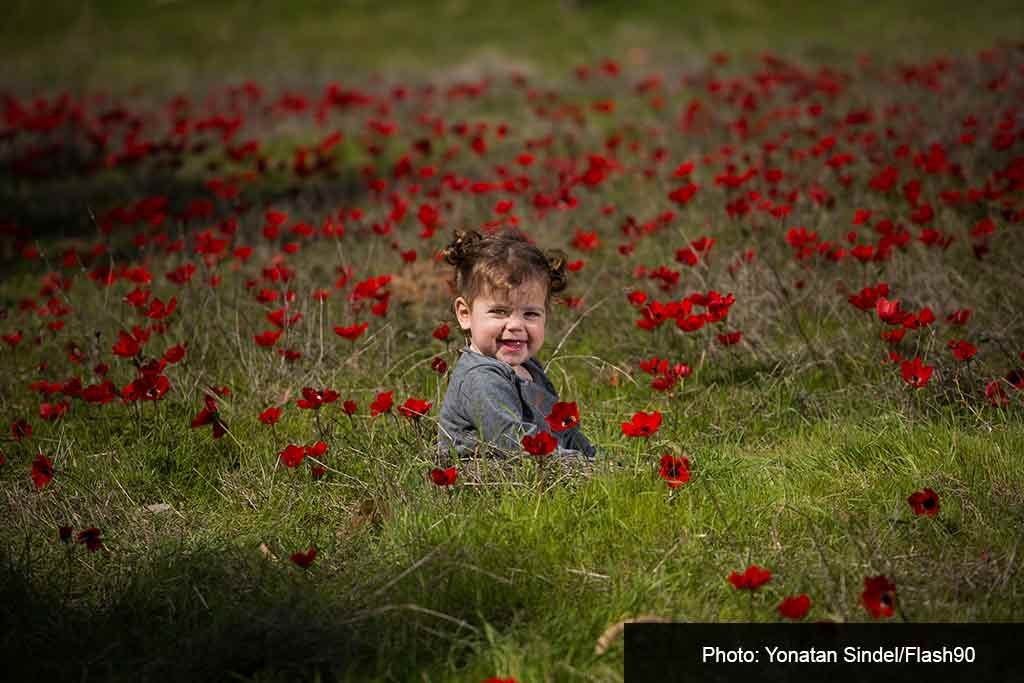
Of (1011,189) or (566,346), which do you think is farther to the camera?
(1011,189)

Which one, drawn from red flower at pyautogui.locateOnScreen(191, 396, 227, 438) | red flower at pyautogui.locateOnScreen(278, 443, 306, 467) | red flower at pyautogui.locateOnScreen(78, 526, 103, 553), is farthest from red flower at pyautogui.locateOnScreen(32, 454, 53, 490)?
red flower at pyautogui.locateOnScreen(278, 443, 306, 467)

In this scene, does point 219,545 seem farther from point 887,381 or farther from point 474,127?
Answer: point 474,127

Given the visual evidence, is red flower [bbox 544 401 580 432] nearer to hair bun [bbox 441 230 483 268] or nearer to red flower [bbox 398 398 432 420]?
red flower [bbox 398 398 432 420]

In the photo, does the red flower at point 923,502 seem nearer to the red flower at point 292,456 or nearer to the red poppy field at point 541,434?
the red poppy field at point 541,434

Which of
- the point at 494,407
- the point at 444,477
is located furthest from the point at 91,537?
the point at 494,407

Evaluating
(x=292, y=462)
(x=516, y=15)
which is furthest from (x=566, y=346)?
(x=516, y=15)

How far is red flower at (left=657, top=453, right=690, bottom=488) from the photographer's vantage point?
2.86 meters

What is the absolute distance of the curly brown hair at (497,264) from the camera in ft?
11.2

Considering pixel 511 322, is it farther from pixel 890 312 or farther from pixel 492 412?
pixel 890 312

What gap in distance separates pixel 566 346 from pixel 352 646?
2.32m

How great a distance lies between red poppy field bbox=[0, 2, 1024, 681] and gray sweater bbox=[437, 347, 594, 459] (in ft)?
0.33

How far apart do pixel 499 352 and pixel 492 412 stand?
0.28 m

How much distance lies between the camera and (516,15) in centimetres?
2200

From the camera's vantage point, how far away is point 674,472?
2.88 meters
